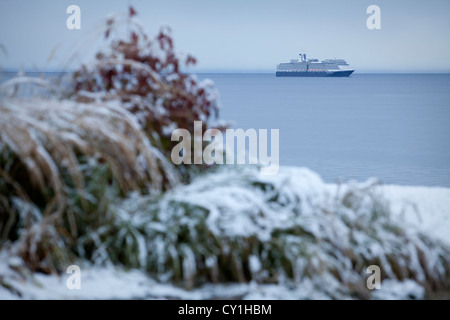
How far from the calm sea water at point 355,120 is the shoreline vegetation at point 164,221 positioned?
0.98ft

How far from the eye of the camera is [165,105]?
9.46 feet

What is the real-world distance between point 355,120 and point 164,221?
47.0 inches

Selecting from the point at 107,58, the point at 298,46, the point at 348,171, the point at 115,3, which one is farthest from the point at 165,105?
the point at 348,171

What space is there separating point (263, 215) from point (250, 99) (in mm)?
687

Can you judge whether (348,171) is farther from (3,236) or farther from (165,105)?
(3,236)

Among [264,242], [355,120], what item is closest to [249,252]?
[264,242]

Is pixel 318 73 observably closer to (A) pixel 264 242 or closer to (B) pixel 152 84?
(B) pixel 152 84

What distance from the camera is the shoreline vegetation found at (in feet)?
7.79

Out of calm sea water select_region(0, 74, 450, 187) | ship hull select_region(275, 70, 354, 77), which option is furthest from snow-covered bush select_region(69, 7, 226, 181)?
ship hull select_region(275, 70, 354, 77)

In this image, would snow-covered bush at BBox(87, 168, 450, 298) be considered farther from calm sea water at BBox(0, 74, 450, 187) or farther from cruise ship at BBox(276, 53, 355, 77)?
cruise ship at BBox(276, 53, 355, 77)

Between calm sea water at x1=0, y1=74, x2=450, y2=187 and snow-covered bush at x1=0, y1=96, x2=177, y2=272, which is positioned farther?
calm sea water at x1=0, y1=74, x2=450, y2=187

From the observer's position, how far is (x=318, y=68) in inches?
115

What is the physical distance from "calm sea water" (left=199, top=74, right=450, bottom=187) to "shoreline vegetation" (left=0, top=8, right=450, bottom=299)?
299 millimetres

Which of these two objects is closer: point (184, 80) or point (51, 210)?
point (51, 210)
